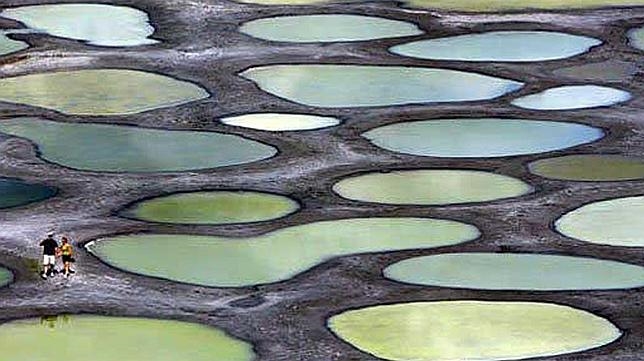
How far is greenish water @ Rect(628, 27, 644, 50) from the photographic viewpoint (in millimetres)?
37875

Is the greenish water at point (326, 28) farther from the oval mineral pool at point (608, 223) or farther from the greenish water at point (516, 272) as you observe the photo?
the greenish water at point (516, 272)

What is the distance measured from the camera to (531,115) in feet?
107

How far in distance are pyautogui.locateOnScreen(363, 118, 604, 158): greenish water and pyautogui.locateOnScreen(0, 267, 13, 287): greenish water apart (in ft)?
26.3

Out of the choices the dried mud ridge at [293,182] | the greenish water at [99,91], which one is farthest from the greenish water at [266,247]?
the greenish water at [99,91]

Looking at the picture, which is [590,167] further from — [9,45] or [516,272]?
[9,45]

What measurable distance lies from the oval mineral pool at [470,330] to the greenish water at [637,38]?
52.9 feet

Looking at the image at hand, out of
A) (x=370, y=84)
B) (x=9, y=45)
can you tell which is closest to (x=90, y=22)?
(x=9, y=45)

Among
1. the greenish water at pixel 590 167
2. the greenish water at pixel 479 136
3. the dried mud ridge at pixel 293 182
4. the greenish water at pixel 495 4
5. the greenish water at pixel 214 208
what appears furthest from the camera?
the greenish water at pixel 495 4

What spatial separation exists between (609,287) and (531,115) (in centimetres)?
943

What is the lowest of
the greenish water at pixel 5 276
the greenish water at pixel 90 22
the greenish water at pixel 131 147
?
the greenish water at pixel 90 22

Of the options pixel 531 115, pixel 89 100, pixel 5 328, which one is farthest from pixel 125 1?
pixel 5 328

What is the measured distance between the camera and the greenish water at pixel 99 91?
3309cm

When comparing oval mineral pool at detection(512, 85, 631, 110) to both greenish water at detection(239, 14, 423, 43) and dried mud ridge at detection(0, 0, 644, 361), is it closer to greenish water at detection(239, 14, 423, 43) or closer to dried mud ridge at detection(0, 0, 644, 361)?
dried mud ridge at detection(0, 0, 644, 361)

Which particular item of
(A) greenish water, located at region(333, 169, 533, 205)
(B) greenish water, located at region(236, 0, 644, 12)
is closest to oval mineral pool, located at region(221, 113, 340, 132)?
(A) greenish water, located at region(333, 169, 533, 205)
